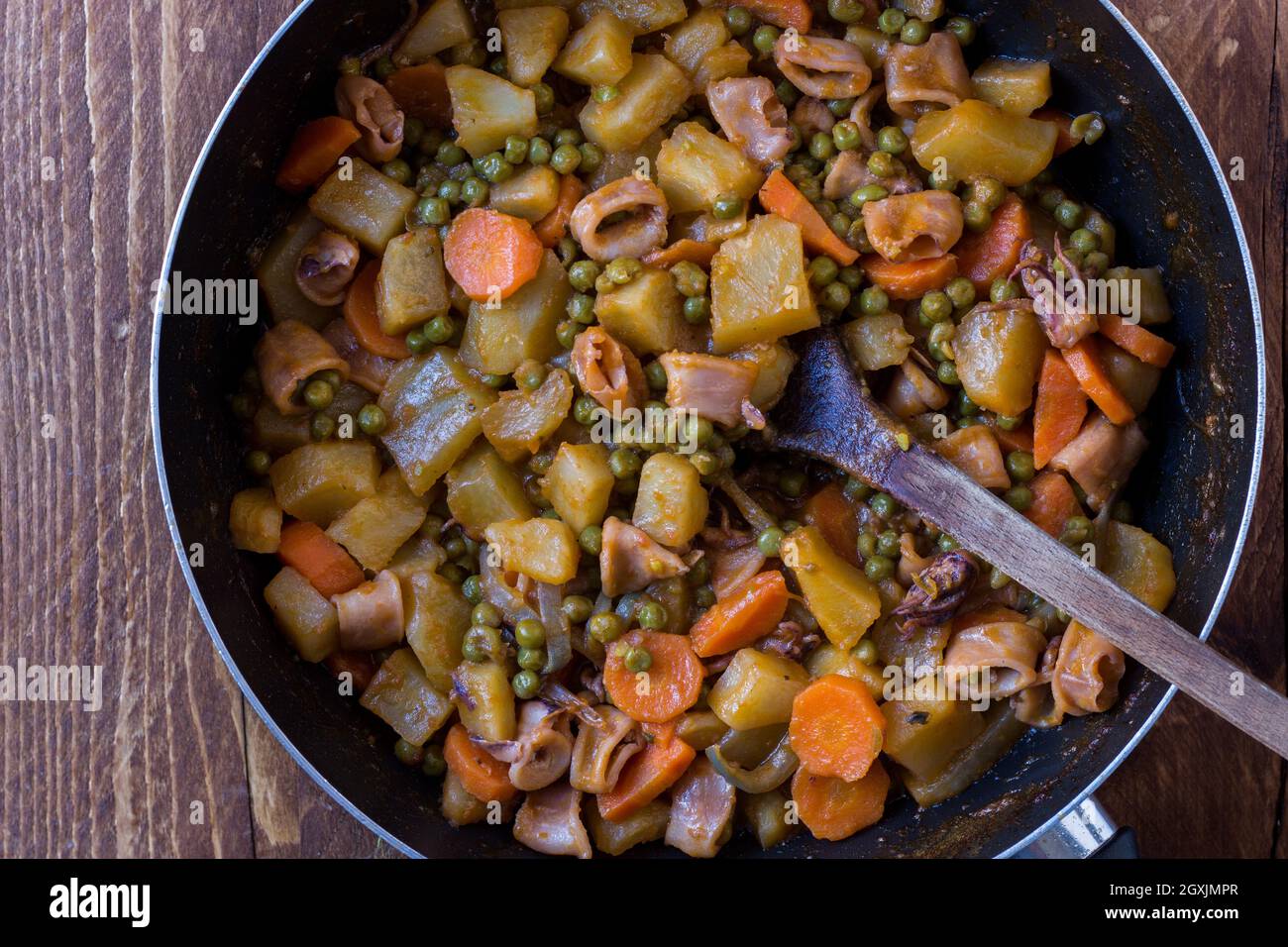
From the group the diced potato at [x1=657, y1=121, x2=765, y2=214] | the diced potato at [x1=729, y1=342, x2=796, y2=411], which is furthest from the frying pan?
the diced potato at [x1=729, y1=342, x2=796, y2=411]

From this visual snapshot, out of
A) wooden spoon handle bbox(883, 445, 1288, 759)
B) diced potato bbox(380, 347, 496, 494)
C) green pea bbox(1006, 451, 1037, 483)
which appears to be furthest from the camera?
green pea bbox(1006, 451, 1037, 483)

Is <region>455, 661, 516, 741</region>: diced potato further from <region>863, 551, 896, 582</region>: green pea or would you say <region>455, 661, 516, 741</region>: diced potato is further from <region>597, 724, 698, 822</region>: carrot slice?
<region>863, 551, 896, 582</region>: green pea

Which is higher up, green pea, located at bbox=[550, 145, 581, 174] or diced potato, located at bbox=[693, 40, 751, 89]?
diced potato, located at bbox=[693, 40, 751, 89]

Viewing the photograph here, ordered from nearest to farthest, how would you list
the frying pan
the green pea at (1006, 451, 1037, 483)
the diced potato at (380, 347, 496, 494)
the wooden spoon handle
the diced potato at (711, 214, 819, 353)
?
the wooden spoon handle, the frying pan, the diced potato at (711, 214, 819, 353), the diced potato at (380, 347, 496, 494), the green pea at (1006, 451, 1037, 483)

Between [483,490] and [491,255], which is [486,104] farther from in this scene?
[483,490]

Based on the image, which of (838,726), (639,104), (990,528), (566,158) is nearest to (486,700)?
(838,726)

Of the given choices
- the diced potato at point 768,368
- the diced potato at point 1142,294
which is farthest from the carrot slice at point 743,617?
the diced potato at point 1142,294
